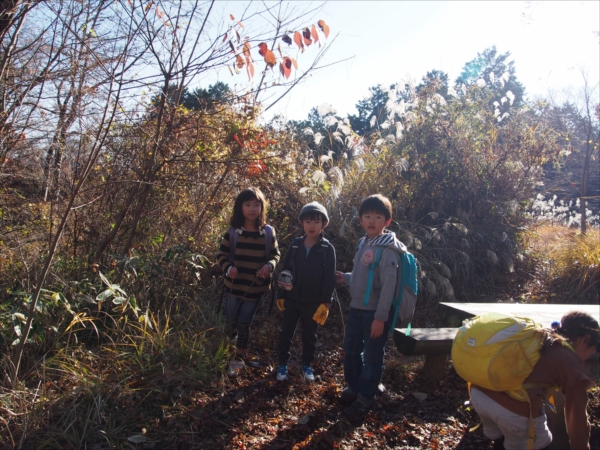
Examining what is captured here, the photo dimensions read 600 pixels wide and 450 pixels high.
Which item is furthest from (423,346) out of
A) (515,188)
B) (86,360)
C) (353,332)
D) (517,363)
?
(515,188)

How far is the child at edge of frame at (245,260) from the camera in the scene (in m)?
3.79

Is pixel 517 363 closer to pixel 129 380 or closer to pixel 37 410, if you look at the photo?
pixel 129 380

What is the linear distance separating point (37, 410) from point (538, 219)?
8010mm

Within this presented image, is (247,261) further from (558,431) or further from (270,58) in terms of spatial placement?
(558,431)

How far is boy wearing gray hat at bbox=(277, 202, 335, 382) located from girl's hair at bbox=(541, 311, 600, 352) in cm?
166

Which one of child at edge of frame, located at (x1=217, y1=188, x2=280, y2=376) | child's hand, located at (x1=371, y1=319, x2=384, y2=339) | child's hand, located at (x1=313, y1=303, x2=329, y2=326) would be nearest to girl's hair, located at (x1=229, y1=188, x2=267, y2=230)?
child at edge of frame, located at (x1=217, y1=188, x2=280, y2=376)

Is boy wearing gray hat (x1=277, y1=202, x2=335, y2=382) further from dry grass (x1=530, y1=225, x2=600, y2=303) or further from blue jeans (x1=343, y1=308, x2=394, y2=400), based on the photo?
dry grass (x1=530, y1=225, x2=600, y2=303)

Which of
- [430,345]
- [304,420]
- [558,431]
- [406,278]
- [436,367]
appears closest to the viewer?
[558,431]

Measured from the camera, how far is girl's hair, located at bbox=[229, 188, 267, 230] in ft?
12.4

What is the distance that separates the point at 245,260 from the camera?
381 centimetres

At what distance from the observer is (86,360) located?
323 cm

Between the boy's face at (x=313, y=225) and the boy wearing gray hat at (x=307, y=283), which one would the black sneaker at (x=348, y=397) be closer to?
the boy wearing gray hat at (x=307, y=283)

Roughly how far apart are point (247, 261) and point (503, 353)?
2.21 meters

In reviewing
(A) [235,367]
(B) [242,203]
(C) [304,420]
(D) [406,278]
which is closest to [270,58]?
(B) [242,203]
